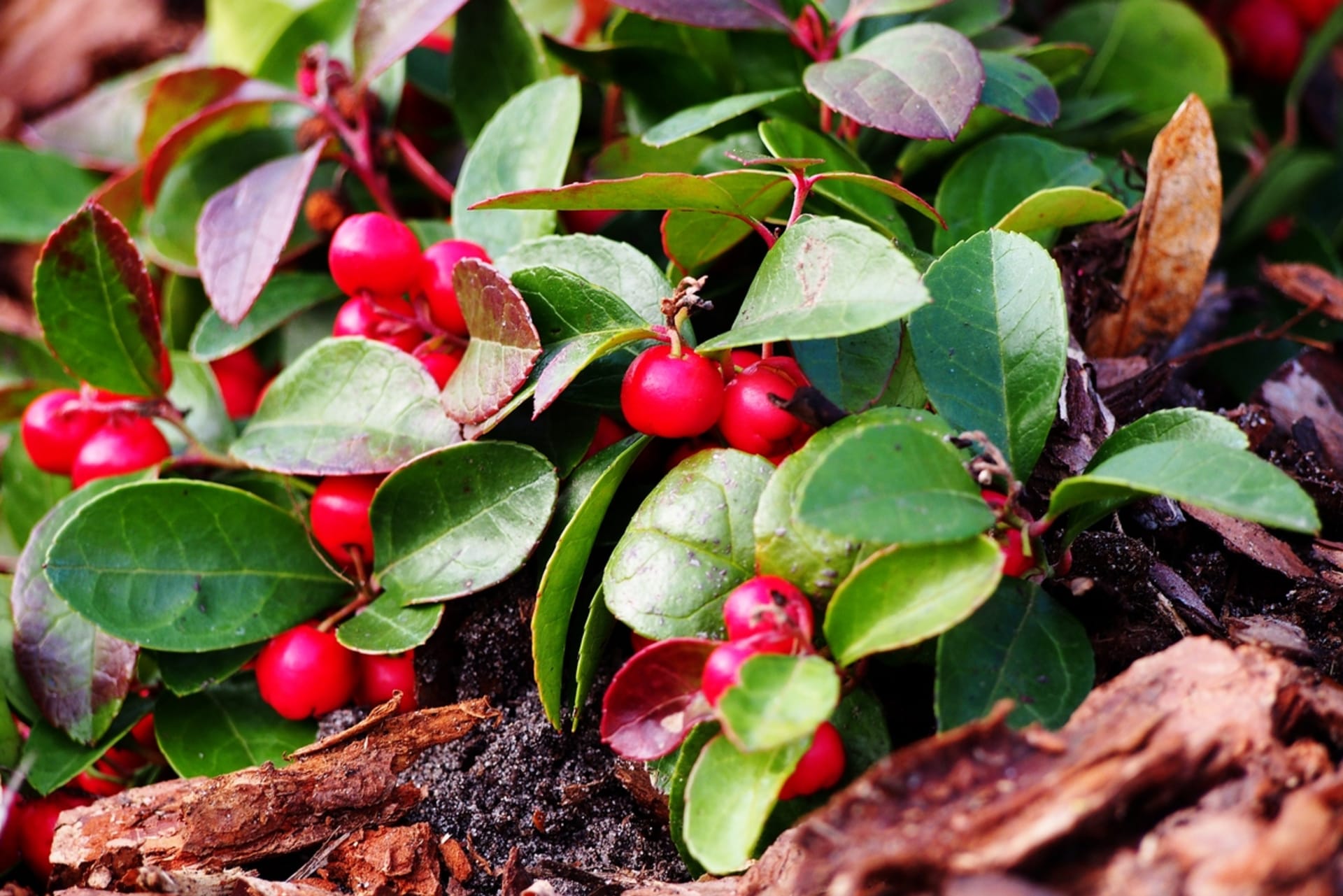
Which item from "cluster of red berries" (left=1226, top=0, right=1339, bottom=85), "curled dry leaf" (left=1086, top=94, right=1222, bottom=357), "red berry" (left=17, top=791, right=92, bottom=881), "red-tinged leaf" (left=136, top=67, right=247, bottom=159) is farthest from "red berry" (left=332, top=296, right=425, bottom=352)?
"cluster of red berries" (left=1226, top=0, right=1339, bottom=85)

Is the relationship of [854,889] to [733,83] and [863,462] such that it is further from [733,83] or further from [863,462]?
[733,83]

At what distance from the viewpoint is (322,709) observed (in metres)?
1.34

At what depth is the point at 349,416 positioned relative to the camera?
53.0 inches

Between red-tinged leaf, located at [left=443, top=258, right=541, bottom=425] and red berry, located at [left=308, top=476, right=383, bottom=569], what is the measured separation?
0.19m

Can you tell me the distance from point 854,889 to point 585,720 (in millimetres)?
518

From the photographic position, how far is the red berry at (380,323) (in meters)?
1.40

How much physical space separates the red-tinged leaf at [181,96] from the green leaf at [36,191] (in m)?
0.30

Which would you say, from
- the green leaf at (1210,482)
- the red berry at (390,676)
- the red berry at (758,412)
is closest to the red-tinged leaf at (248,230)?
the red berry at (390,676)

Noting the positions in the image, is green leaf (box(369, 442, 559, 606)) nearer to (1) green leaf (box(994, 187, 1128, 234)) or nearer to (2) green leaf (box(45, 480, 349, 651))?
(2) green leaf (box(45, 480, 349, 651))

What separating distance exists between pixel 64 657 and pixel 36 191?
101cm

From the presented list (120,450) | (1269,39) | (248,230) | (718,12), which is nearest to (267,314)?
(248,230)

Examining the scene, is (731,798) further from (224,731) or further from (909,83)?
(909,83)

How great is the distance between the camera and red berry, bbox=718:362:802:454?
1124 mm

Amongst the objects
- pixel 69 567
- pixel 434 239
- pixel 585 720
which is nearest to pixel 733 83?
pixel 434 239
